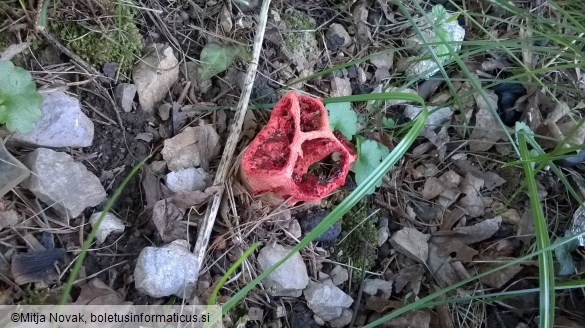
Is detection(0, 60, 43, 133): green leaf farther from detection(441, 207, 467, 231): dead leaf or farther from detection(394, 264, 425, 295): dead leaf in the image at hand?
detection(441, 207, 467, 231): dead leaf

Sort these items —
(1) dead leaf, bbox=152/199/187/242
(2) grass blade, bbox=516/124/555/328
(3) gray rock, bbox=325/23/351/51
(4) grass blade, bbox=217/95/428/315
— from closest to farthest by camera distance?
(4) grass blade, bbox=217/95/428/315
(2) grass blade, bbox=516/124/555/328
(1) dead leaf, bbox=152/199/187/242
(3) gray rock, bbox=325/23/351/51

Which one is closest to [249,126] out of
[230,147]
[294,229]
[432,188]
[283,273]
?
[230,147]

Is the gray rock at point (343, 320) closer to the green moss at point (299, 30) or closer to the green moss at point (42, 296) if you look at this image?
the green moss at point (42, 296)

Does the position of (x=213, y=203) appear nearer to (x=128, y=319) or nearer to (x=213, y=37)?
(x=128, y=319)

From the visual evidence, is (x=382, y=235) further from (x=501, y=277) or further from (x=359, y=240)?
(x=501, y=277)

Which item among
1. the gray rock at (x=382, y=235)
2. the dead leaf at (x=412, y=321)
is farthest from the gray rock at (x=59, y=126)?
the dead leaf at (x=412, y=321)

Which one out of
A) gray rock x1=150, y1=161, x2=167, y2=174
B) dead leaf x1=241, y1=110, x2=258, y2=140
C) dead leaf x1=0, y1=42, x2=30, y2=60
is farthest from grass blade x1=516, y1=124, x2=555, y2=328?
dead leaf x1=0, y1=42, x2=30, y2=60

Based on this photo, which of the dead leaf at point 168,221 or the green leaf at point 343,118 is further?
the green leaf at point 343,118
